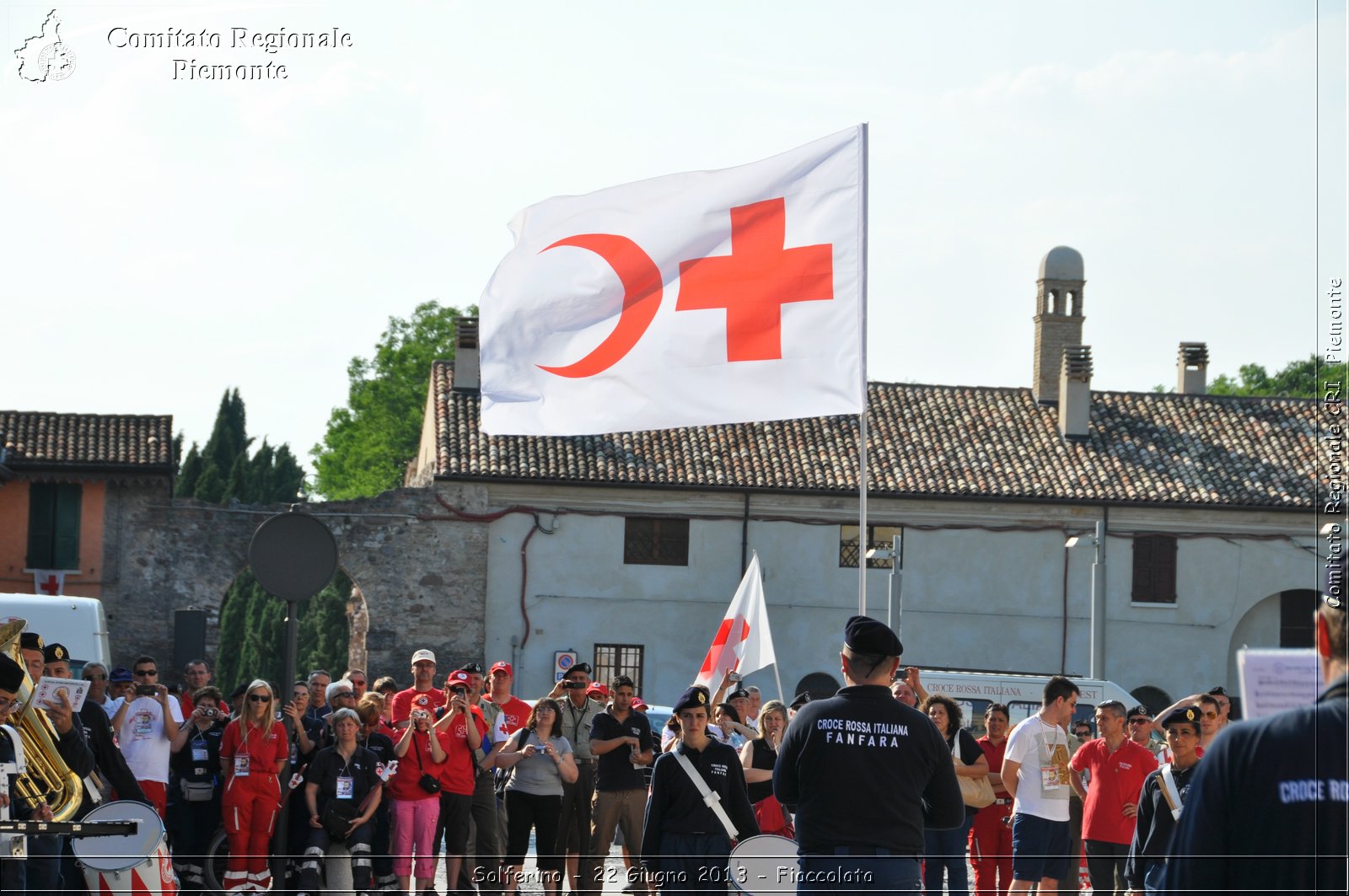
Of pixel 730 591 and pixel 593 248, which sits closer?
pixel 593 248

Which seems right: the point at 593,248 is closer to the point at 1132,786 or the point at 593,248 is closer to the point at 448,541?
the point at 1132,786

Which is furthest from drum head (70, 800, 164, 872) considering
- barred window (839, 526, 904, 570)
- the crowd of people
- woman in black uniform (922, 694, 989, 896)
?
barred window (839, 526, 904, 570)

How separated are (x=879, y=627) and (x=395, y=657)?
31997 mm

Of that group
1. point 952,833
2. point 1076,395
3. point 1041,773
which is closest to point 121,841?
point 952,833

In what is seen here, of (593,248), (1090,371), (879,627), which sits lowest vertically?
(879,627)

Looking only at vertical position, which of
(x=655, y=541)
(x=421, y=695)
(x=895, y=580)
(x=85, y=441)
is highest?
(x=85, y=441)

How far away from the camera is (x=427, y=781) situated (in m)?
12.6

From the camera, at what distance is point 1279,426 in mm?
42906

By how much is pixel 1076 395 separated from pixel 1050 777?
3213 centimetres

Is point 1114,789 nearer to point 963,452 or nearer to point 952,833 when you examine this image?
point 952,833

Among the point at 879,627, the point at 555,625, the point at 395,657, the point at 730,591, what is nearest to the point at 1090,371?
the point at 730,591

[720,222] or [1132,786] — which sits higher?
[720,222]

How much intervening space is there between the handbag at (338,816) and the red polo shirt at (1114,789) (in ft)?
17.7

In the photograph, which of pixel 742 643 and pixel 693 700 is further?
pixel 742 643
